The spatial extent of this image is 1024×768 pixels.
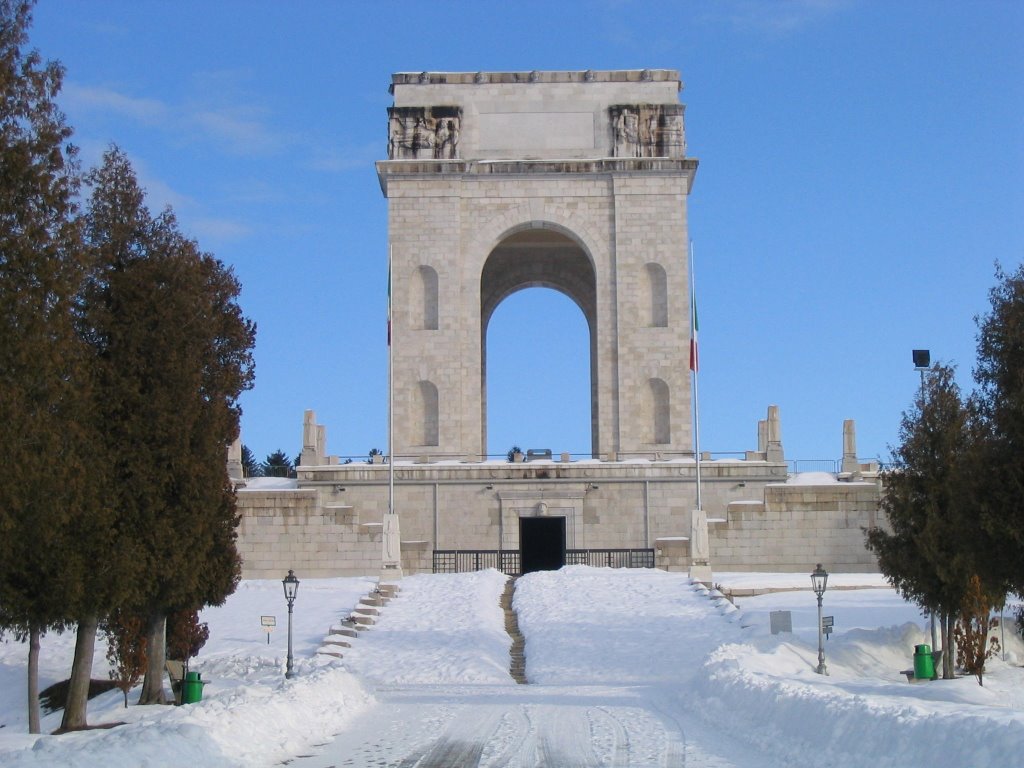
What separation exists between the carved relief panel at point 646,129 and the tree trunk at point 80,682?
31139 millimetres

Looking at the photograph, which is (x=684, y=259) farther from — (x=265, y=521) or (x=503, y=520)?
(x=265, y=521)

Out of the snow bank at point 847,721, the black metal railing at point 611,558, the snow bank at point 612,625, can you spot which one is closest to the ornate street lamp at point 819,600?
the snow bank at point 847,721

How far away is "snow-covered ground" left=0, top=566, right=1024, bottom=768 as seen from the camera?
14.4 meters

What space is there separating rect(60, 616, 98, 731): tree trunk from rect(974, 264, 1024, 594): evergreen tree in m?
13.1

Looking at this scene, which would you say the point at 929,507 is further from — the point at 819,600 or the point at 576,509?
the point at 576,509

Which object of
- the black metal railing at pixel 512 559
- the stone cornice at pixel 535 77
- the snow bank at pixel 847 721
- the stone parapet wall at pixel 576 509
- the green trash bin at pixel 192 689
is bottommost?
the green trash bin at pixel 192 689

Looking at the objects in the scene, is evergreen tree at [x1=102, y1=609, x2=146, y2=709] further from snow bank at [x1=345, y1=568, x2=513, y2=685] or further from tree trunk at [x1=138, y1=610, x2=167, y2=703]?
snow bank at [x1=345, y1=568, x2=513, y2=685]

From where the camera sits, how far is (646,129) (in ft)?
154

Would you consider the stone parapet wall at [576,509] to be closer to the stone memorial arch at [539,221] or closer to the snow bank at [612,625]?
the stone memorial arch at [539,221]

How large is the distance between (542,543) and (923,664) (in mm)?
21922

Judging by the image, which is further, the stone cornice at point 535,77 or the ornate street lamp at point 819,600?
the stone cornice at point 535,77

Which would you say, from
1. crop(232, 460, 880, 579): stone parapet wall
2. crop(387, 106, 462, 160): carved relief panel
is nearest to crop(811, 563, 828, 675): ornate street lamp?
Result: crop(232, 460, 880, 579): stone parapet wall

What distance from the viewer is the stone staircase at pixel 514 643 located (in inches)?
1001

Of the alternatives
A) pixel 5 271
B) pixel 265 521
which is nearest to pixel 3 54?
pixel 5 271
